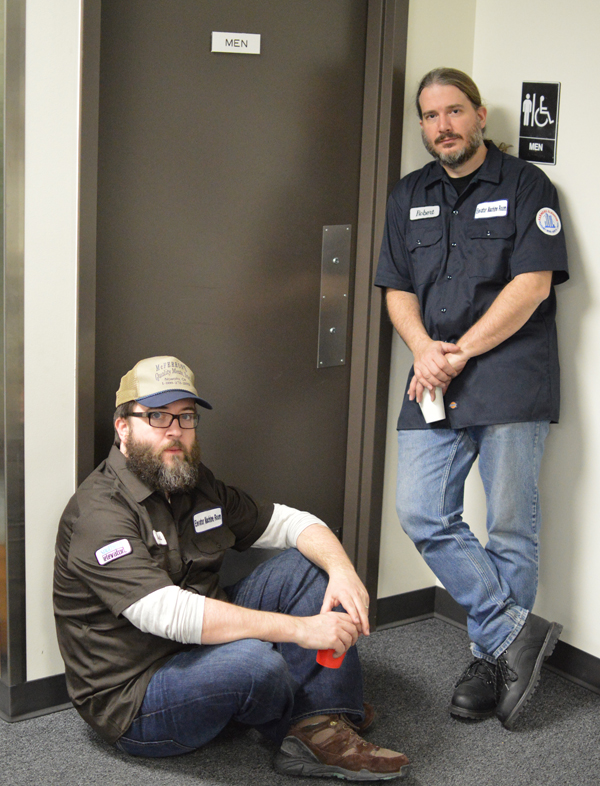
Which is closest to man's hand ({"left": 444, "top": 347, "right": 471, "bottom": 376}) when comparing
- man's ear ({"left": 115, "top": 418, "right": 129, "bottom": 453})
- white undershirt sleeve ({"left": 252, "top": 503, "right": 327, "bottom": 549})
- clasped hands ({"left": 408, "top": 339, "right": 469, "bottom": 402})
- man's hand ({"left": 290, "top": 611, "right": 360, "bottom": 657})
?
clasped hands ({"left": 408, "top": 339, "right": 469, "bottom": 402})

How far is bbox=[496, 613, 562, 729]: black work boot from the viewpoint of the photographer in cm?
228

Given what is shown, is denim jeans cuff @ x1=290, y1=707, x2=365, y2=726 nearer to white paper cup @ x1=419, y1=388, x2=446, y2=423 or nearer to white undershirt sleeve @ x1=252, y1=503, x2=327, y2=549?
white undershirt sleeve @ x1=252, y1=503, x2=327, y2=549

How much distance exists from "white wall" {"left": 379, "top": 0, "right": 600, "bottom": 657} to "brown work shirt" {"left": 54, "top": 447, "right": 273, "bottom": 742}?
1.15 m

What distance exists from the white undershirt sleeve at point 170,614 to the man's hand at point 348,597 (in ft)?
1.07

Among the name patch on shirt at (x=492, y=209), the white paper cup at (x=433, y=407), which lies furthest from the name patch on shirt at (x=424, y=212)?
the white paper cup at (x=433, y=407)

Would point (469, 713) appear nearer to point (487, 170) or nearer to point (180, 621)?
point (180, 621)

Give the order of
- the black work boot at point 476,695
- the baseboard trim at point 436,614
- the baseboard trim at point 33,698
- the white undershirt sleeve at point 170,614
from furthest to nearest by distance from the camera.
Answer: the baseboard trim at point 436,614 → the black work boot at point 476,695 → the baseboard trim at point 33,698 → the white undershirt sleeve at point 170,614

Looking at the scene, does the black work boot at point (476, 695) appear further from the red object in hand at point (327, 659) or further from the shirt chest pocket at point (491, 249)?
the shirt chest pocket at point (491, 249)

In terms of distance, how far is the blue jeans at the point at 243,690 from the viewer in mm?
1920

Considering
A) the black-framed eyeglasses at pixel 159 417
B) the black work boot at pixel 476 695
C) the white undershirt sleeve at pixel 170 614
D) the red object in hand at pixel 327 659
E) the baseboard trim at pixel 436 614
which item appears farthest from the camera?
the baseboard trim at pixel 436 614

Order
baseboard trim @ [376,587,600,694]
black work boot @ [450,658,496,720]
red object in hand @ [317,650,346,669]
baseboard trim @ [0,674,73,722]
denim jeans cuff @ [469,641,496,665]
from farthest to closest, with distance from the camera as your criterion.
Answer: baseboard trim @ [376,587,600,694], denim jeans cuff @ [469,641,496,665], black work boot @ [450,658,496,720], baseboard trim @ [0,674,73,722], red object in hand @ [317,650,346,669]

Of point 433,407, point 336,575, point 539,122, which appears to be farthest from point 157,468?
point 539,122

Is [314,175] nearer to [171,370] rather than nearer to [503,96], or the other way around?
[503,96]

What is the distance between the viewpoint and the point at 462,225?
8.02 feet
